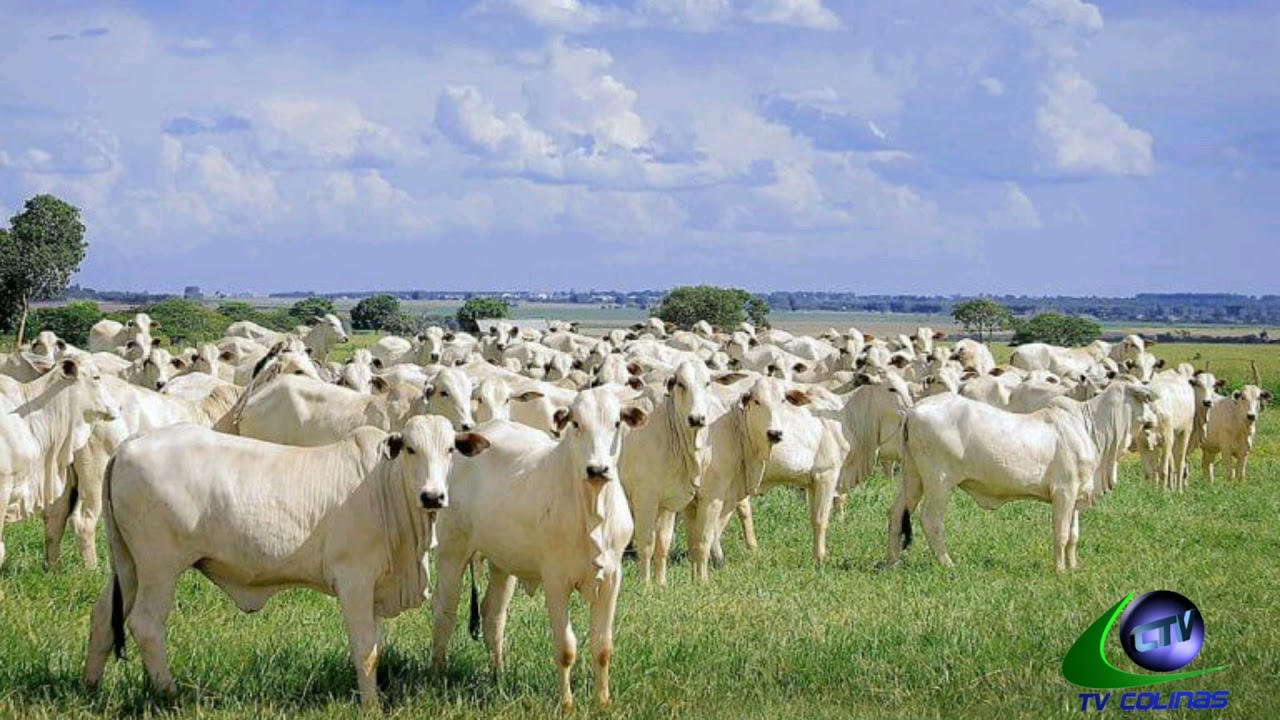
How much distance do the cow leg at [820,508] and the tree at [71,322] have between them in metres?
46.3

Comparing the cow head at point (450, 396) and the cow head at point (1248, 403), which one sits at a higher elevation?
the cow head at point (450, 396)

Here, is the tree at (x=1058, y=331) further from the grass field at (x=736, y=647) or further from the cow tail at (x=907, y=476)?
the grass field at (x=736, y=647)

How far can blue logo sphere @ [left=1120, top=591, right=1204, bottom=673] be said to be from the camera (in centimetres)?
1155

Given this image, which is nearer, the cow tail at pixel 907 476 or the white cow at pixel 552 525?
the white cow at pixel 552 525

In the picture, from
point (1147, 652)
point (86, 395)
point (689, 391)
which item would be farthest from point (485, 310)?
point (1147, 652)

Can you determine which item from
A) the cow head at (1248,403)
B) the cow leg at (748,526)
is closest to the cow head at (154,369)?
the cow leg at (748,526)

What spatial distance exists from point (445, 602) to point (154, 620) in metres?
1.95

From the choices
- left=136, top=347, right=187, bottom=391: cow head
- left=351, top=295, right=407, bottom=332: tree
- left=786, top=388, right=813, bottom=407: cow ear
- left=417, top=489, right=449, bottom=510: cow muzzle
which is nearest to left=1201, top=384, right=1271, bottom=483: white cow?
left=786, top=388, right=813, bottom=407: cow ear

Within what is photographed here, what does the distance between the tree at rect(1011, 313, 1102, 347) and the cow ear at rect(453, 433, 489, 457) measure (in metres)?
71.9

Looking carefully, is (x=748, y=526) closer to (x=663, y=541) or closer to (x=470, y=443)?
(x=663, y=541)

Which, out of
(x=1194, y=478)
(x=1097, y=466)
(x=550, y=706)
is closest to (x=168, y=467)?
(x=550, y=706)

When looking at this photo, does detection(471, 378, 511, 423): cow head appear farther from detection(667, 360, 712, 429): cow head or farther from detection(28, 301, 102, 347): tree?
detection(28, 301, 102, 347): tree

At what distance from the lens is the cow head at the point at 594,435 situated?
989 cm

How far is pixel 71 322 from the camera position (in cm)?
6169
